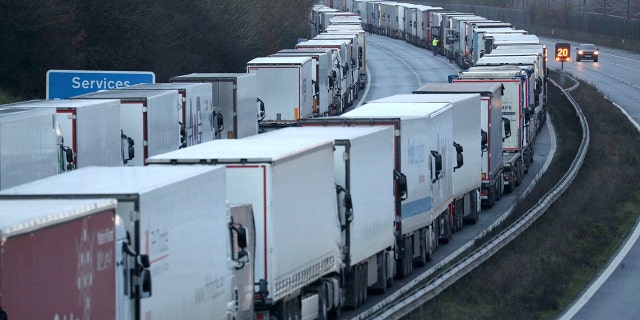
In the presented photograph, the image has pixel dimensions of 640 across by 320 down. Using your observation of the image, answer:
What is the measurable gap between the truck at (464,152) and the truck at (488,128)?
1274 mm

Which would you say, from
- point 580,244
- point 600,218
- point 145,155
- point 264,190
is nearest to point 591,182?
point 600,218

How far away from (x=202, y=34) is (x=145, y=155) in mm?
39246

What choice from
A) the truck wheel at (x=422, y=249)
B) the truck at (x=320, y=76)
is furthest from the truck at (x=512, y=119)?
the truck wheel at (x=422, y=249)

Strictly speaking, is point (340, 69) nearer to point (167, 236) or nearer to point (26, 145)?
point (26, 145)

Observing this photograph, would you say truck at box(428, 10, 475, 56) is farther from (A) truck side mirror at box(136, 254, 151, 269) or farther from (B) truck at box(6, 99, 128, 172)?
(A) truck side mirror at box(136, 254, 151, 269)

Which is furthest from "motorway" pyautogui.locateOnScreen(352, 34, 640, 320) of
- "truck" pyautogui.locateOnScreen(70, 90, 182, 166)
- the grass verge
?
"truck" pyautogui.locateOnScreen(70, 90, 182, 166)

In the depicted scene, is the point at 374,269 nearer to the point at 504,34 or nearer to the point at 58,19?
the point at 58,19

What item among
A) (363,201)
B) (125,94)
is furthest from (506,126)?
(363,201)

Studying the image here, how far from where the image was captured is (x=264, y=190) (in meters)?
18.1

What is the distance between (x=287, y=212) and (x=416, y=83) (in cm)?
6356

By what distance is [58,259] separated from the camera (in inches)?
505

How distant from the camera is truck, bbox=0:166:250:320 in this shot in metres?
14.5

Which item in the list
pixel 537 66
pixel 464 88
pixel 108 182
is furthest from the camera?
pixel 537 66

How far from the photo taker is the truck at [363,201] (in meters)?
22.1
